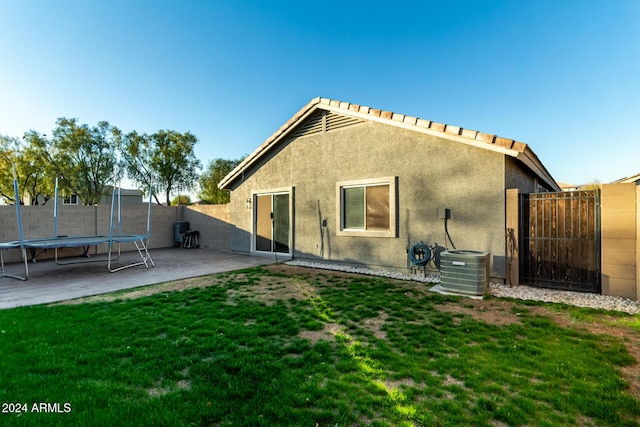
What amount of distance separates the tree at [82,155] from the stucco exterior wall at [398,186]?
21.9 metres

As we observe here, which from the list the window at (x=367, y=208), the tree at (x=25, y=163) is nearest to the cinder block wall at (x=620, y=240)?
the window at (x=367, y=208)

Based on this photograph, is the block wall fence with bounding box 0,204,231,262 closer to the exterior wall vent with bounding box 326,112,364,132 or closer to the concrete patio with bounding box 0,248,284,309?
the concrete patio with bounding box 0,248,284,309

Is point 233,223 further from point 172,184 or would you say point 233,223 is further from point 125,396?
point 172,184

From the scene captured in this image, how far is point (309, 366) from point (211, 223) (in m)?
12.1

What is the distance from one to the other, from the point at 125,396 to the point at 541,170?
9.94 metres

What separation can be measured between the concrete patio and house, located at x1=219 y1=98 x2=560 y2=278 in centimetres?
185

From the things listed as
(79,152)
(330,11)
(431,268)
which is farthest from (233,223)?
(79,152)

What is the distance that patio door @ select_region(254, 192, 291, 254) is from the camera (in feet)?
33.7

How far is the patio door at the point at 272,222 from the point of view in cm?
1027

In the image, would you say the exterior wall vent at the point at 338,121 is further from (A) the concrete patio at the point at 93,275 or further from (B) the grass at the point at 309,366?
(B) the grass at the point at 309,366

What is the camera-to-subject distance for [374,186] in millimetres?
8227

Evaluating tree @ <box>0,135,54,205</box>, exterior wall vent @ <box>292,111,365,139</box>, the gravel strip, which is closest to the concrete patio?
exterior wall vent @ <box>292,111,365,139</box>

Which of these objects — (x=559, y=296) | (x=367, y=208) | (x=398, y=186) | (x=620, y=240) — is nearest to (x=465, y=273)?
(x=559, y=296)

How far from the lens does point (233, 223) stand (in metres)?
12.2
